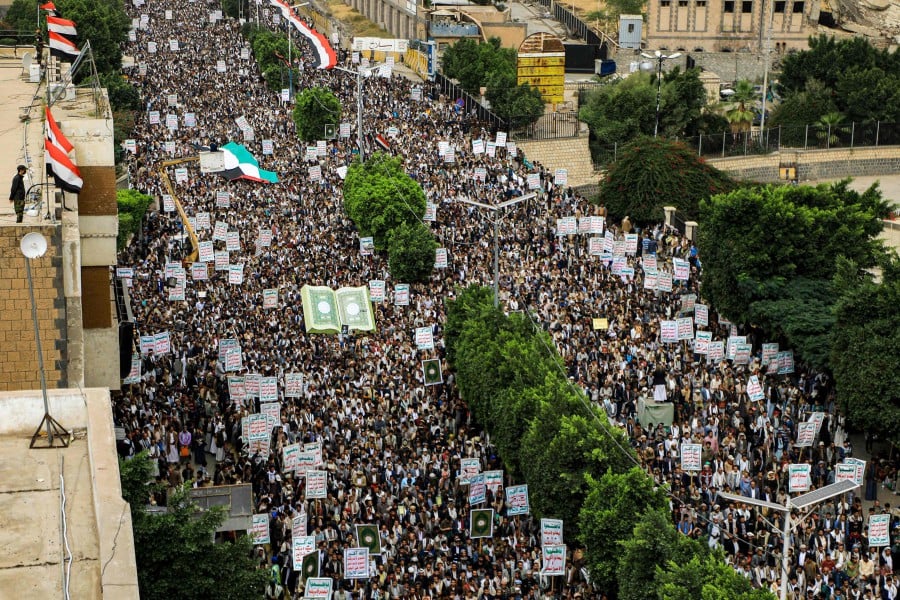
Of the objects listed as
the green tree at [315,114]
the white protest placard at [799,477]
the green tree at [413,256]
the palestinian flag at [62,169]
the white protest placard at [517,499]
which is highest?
the palestinian flag at [62,169]

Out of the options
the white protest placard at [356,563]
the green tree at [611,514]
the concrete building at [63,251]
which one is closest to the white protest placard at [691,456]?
the green tree at [611,514]

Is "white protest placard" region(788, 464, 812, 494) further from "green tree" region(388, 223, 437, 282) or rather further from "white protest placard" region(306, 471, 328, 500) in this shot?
"green tree" region(388, 223, 437, 282)

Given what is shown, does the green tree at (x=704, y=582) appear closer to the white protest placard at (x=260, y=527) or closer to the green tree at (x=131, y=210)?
the white protest placard at (x=260, y=527)

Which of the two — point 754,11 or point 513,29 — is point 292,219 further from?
point 754,11

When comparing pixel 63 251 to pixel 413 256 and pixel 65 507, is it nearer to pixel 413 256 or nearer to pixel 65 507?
pixel 65 507

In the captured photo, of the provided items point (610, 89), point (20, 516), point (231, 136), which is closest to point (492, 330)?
point (20, 516)

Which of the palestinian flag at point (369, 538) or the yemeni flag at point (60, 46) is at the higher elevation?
the yemeni flag at point (60, 46)
